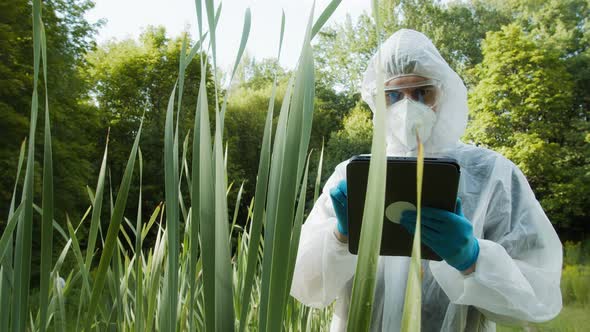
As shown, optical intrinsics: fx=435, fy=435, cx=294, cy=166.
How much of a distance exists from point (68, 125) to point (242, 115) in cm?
590

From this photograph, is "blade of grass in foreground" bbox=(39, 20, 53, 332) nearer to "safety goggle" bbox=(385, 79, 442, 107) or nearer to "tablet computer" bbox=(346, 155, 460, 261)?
"tablet computer" bbox=(346, 155, 460, 261)

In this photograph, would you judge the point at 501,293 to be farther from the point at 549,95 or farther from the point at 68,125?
the point at 549,95

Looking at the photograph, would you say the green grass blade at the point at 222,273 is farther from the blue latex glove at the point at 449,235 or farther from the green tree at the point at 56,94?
the green tree at the point at 56,94

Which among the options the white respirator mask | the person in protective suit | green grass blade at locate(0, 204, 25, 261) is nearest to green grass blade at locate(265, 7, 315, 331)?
green grass blade at locate(0, 204, 25, 261)

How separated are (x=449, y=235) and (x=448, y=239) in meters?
0.01

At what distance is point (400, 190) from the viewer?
22.0 inches

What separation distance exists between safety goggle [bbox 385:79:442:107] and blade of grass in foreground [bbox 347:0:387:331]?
0.78 meters

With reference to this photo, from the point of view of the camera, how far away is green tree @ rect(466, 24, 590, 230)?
7.68 meters

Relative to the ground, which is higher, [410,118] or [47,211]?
[410,118]

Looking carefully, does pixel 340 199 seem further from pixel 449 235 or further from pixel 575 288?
pixel 575 288

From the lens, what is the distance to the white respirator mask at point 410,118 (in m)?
0.88

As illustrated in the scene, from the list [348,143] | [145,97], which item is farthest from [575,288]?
[145,97]

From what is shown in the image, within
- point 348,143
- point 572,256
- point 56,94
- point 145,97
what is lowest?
point 572,256

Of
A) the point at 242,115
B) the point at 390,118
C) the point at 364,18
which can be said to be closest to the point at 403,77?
the point at 390,118
